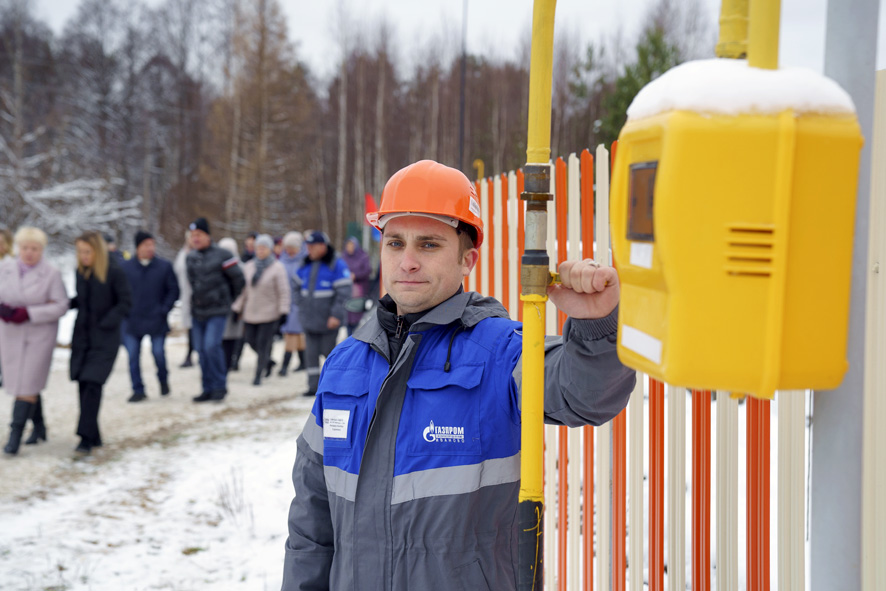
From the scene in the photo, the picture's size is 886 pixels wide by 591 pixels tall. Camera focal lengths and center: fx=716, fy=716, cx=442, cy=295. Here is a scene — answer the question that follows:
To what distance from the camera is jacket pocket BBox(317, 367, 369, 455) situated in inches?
72.9

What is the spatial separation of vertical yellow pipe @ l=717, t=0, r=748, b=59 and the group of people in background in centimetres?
641

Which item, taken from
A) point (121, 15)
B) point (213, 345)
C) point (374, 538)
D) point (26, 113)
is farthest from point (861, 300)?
point (121, 15)

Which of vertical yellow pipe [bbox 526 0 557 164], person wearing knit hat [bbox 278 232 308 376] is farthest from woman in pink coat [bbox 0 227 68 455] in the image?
vertical yellow pipe [bbox 526 0 557 164]

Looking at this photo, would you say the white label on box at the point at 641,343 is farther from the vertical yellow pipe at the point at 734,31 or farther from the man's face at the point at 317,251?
the man's face at the point at 317,251

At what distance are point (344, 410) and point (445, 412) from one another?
0.29 metres

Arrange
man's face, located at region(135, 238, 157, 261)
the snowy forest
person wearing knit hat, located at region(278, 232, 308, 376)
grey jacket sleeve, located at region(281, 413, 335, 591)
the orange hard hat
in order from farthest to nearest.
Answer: the snowy forest
person wearing knit hat, located at region(278, 232, 308, 376)
man's face, located at region(135, 238, 157, 261)
grey jacket sleeve, located at region(281, 413, 335, 591)
the orange hard hat

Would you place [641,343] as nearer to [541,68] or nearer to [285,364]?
[541,68]

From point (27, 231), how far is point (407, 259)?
19.0 ft

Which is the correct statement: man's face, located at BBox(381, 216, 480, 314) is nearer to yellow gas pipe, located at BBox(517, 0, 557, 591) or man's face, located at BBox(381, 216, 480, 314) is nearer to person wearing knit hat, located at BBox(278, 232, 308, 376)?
yellow gas pipe, located at BBox(517, 0, 557, 591)

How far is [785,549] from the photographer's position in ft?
6.10

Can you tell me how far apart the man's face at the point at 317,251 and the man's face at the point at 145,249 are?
72.7 inches

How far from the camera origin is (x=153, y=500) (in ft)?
17.8

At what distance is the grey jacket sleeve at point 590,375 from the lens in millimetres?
1444

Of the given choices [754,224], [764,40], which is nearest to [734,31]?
[764,40]
